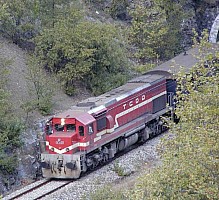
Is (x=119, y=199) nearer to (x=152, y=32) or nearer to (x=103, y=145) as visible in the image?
(x=103, y=145)

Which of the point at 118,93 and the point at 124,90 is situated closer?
the point at 118,93

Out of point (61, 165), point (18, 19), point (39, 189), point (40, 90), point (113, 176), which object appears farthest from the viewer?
point (18, 19)

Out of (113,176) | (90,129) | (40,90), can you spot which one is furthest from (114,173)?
(40,90)

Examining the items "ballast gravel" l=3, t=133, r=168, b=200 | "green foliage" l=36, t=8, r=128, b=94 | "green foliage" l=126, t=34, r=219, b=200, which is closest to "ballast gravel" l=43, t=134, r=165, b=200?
"ballast gravel" l=3, t=133, r=168, b=200

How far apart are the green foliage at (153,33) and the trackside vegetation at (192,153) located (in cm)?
2585

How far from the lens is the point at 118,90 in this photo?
2748cm

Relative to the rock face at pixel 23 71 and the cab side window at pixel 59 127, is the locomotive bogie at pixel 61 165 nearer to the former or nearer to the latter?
the cab side window at pixel 59 127

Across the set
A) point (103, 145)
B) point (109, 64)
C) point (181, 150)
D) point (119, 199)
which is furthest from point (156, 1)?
point (181, 150)

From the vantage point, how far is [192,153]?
12289mm

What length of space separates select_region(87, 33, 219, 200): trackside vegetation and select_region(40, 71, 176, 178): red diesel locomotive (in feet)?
30.3

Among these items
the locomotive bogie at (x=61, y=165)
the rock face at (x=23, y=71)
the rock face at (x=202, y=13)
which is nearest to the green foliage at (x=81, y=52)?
the rock face at (x=23, y=71)

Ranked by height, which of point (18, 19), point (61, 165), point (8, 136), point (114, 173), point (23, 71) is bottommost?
point (114, 173)

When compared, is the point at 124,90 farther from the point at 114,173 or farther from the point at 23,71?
the point at 23,71

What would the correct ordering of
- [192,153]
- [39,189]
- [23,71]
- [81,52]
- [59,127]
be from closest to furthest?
[192,153] < [39,189] < [59,127] < [23,71] < [81,52]
